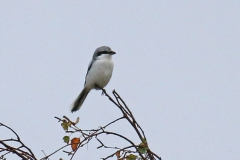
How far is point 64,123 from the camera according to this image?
250 cm

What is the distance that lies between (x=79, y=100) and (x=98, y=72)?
81 cm

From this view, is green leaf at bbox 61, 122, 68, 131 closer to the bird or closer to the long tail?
the bird

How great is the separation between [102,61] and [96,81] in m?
0.35

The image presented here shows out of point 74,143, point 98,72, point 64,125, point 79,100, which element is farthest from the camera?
point 79,100

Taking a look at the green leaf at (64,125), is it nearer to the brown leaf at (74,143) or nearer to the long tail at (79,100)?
the brown leaf at (74,143)

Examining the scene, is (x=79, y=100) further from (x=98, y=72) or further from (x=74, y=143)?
(x=74, y=143)

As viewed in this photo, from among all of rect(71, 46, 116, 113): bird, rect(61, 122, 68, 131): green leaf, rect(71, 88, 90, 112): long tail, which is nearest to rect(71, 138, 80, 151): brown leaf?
rect(61, 122, 68, 131): green leaf

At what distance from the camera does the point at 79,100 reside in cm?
775

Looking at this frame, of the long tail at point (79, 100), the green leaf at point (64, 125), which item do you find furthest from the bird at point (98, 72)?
the green leaf at point (64, 125)

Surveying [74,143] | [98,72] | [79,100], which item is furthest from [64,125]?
[79,100]

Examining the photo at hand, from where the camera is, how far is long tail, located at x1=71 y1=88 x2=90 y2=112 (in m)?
7.59

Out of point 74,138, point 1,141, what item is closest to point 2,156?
point 1,141

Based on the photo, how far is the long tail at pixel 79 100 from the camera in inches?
299

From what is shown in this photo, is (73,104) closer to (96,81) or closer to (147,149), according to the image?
(96,81)
